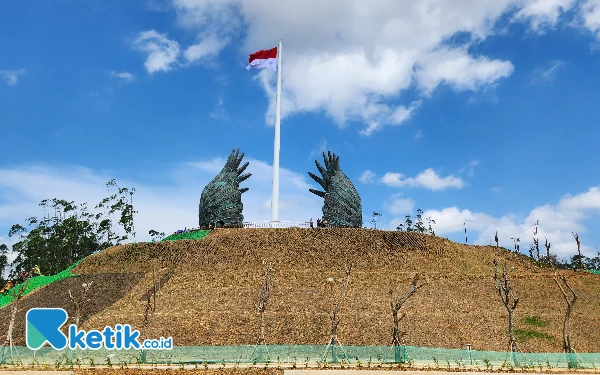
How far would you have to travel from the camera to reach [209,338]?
93.8 feet

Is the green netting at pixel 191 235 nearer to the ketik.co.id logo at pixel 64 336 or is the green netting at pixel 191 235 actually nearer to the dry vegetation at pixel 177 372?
the ketik.co.id logo at pixel 64 336

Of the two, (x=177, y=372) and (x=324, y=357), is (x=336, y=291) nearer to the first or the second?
(x=324, y=357)

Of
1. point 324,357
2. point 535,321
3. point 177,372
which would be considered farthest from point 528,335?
point 177,372

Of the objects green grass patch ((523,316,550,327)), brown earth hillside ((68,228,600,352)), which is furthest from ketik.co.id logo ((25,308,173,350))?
green grass patch ((523,316,550,327))

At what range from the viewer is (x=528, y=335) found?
102 feet

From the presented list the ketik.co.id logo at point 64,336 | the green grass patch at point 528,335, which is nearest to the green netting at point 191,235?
the ketik.co.id logo at point 64,336

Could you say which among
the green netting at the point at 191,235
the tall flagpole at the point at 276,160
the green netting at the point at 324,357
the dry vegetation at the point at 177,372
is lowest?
the dry vegetation at the point at 177,372

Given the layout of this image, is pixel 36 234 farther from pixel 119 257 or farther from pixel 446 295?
pixel 446 295

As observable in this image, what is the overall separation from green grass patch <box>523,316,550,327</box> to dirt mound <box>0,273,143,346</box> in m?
27.6

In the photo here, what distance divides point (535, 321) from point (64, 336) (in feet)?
89.4

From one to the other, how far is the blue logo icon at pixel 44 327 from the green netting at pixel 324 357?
1785 mm

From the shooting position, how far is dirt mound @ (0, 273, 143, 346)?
35.5 m

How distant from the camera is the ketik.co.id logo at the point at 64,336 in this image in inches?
860

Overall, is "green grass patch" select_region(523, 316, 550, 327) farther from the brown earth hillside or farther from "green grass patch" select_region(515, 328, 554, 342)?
"green grass patch" select_region(515, 328, 554, 342)
